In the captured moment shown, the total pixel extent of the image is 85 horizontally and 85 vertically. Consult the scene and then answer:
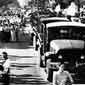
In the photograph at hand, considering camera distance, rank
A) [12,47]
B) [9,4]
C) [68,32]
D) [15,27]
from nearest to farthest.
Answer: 1. [68,32]
2. [12,47]
3. [15,27]
4. [9,4]

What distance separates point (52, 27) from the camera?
2216cm

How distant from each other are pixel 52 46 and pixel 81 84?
134 inches

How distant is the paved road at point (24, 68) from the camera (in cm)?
1934

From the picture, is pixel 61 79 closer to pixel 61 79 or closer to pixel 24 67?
pixel 61 79

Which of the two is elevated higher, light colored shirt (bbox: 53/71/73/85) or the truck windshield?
the truck windshield

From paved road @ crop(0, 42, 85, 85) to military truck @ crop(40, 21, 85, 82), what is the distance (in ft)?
2.09

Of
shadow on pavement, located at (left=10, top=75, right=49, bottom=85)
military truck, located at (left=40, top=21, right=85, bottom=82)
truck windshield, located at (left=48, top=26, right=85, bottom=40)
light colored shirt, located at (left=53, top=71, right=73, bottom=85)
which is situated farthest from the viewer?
truck windshield, located at (left=48, top=26, right=85, bottom=40)

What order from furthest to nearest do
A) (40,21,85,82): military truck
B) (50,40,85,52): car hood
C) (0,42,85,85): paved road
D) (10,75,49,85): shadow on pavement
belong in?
(50,40,85,52): car hood → (40,21,85,82): military truck → (0,42,85,85): paved road → (10,75,49,85): shadow on pavement

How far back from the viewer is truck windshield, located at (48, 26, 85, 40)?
71.8ft

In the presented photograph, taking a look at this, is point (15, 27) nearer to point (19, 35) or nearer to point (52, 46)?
point (19, 35)

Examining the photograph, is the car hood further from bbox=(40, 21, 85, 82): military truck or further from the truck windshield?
the truck windshield

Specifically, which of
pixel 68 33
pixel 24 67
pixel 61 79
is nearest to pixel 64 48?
pixel 68 33

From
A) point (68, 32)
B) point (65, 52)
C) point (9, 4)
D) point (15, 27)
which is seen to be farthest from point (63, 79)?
point (9, 4)

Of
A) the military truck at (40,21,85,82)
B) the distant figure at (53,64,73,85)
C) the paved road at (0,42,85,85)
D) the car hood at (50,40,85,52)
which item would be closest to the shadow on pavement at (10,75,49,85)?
the paved road at (0,42,85,85)
